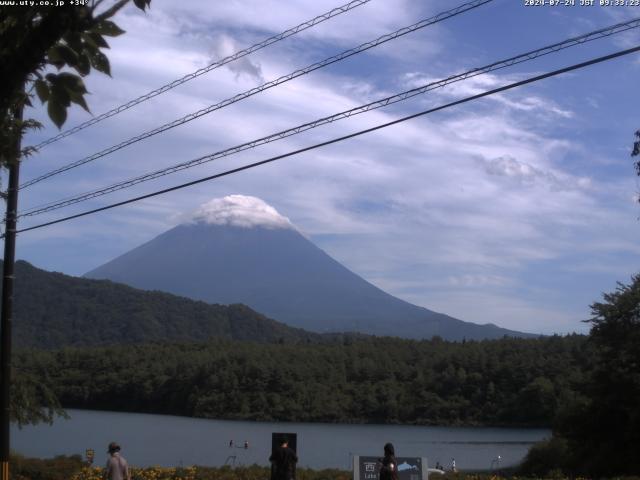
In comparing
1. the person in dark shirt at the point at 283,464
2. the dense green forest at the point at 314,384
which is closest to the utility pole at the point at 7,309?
the person in dark shirt at the point at 283,464

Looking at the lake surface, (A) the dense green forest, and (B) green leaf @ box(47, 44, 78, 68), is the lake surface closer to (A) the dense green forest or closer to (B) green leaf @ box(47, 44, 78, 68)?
(A) the dense green forest

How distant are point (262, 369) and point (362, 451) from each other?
4037cm

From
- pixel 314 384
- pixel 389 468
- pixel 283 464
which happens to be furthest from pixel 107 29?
pixel 314 384

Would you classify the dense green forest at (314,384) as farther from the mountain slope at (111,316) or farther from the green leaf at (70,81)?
the green leaf at (70,81)

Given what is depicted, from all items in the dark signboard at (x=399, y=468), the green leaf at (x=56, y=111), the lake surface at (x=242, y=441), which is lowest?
the lake surface at (x=242, y=441)

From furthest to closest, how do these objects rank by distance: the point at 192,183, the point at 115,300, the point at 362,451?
1. the point at 115,300
2. the point at 362,451
3. the point at 192,183

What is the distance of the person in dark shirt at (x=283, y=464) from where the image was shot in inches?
492

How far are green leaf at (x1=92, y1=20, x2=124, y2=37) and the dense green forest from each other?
8042cm

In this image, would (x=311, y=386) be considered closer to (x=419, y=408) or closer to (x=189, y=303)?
(x=419, y=408)

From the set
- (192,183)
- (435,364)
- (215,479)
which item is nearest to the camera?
(192,183)

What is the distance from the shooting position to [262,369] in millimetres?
89438

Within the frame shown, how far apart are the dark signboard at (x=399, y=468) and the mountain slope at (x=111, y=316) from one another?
141516 millimetres

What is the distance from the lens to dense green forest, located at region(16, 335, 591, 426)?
84.4m

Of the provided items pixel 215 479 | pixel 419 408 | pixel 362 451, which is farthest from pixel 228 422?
pixel 215 479
